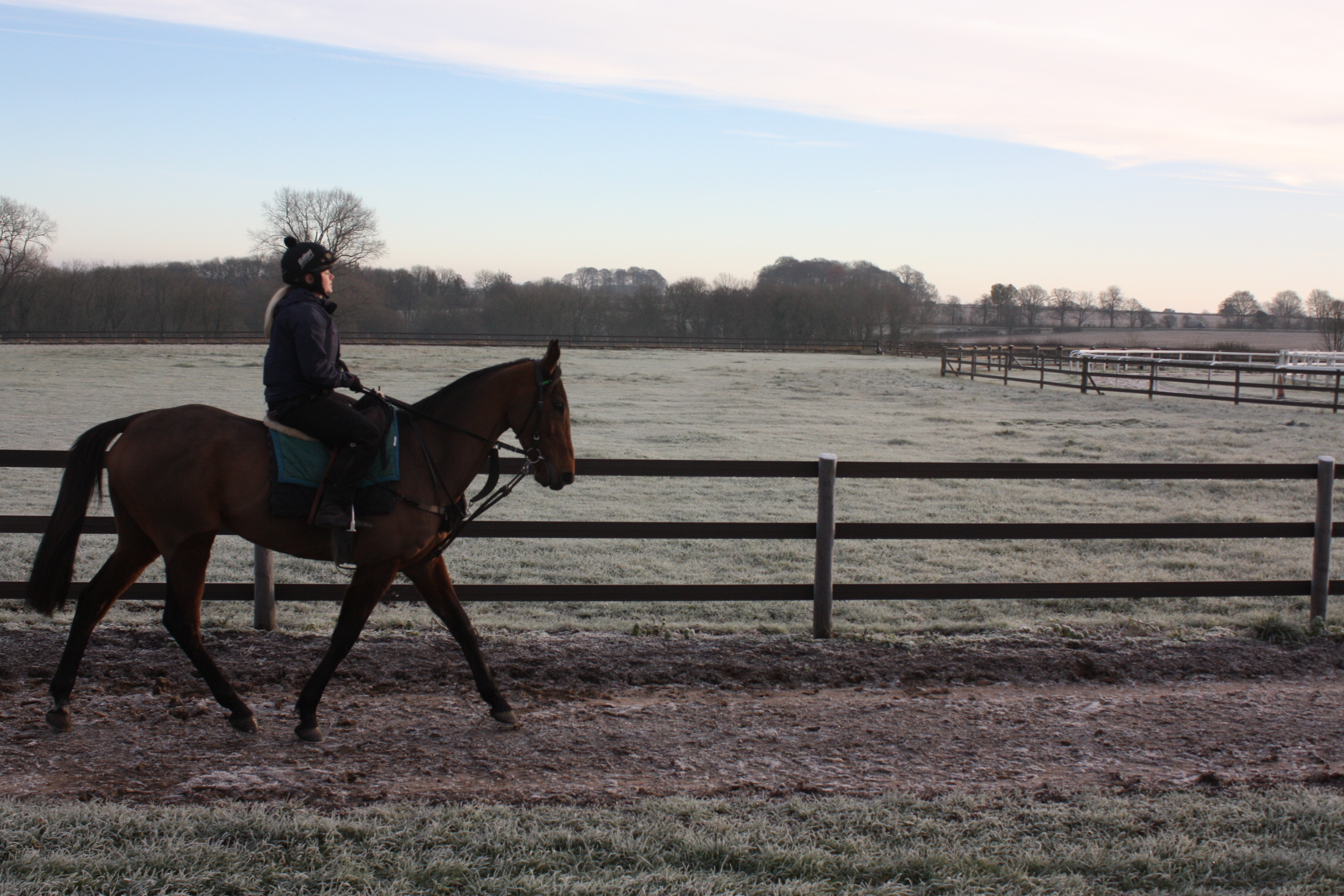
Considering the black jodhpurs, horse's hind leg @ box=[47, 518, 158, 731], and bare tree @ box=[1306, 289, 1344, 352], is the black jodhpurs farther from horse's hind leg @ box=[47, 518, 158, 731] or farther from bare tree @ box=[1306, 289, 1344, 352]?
bare tree @ box=[1306, 289, 1344, 352]

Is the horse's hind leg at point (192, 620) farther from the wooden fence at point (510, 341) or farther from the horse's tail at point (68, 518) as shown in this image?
the wooden fence at point (510, 341)

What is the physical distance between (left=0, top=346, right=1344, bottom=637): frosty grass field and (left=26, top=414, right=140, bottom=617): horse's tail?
1720mm

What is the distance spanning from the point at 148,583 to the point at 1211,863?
20.7 feet

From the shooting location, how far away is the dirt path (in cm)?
445

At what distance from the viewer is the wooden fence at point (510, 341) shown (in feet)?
202

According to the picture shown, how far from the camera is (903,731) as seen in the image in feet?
17.0

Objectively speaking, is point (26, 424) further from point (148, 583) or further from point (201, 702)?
point (201, 702)

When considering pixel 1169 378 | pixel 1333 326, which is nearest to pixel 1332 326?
pixel 1333 326

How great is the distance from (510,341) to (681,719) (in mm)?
64152

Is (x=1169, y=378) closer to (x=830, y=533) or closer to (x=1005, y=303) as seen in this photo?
(x=830, y=533)

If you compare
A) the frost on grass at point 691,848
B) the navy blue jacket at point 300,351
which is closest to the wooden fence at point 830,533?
the navy blue jacket at point 300,351

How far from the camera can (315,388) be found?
484 cm

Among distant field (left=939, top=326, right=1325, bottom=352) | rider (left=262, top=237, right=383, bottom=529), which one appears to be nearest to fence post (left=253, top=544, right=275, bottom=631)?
rider (left=262, top=237, right=383, bottom=529)

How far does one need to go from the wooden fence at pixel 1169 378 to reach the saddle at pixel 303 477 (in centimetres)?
2613
